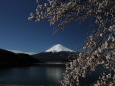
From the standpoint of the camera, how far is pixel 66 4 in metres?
5.06

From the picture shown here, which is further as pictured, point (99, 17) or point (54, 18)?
point (99, 17)

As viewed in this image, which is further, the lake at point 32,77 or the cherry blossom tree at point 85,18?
the lake at point 32,77

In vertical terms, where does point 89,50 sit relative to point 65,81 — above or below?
above

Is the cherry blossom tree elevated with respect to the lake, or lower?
lower

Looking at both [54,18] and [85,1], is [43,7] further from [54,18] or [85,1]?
[85,1]

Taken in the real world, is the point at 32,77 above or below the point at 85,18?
above

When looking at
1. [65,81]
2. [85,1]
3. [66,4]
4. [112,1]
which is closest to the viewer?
[112,1]

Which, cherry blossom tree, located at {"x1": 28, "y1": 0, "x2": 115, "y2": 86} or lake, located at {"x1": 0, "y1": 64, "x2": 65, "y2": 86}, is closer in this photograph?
cherry blossom tree, located at {"x1": 28, "y1": 0, "x2": 115, "y2": 86}

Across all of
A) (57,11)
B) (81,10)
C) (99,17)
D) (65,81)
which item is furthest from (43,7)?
(65,81)

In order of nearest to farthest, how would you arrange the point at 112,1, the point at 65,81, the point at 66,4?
the point at 112,1
the point at 66,4
the point at 65,81

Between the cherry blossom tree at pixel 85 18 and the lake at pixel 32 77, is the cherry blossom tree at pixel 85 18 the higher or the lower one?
the lower one

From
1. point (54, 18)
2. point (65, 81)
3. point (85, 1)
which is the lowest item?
point (65, 81)

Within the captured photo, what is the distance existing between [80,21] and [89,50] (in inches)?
29.1

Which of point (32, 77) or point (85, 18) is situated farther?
point (32, 77)
